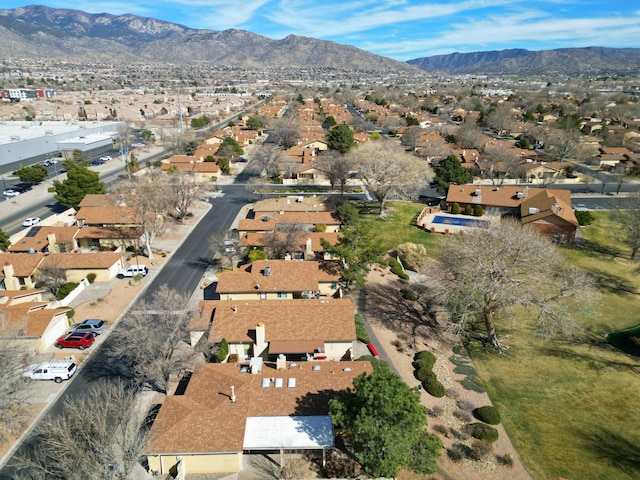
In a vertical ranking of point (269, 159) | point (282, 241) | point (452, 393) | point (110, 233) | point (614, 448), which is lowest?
point (614, 448)

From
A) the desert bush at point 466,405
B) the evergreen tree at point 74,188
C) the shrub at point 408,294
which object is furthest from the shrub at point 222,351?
the evergreen tree at point 74,188

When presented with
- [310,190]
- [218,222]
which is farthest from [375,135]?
[218,222]

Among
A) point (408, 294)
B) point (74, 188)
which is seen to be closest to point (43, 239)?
point (74, 188)

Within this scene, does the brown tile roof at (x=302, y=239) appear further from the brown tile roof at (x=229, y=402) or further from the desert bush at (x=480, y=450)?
the desert bush at (x=480, y=450)

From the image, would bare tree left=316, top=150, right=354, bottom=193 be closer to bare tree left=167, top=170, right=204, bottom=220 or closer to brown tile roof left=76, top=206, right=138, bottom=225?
bare tree left=167, top=170, right=204, bottom=220

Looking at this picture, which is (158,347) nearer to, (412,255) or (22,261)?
(22,261)

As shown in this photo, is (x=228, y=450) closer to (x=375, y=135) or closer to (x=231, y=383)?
(x=231, y=383)
